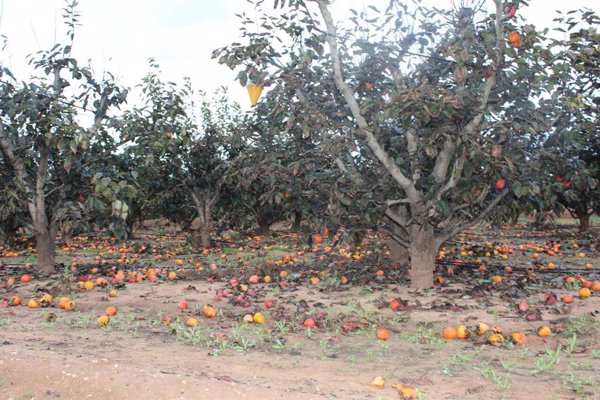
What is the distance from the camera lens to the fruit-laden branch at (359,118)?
5.99 metres

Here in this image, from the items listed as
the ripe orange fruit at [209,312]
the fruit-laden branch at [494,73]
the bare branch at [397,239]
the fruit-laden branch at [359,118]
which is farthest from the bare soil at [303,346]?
the fruit-laden branch at [494,73]

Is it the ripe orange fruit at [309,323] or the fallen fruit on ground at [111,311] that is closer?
the ripe orange fruit at [309,323]

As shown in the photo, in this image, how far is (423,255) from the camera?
6430 mm

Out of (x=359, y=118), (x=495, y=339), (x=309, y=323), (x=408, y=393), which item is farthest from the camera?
(x=359, y=118)

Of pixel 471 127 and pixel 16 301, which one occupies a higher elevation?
pixel 471 127

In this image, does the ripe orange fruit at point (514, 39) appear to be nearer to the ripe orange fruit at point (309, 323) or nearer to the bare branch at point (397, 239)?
the bare branch at point (397, 239)

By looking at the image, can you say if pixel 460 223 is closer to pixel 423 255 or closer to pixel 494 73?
pixel 423 255

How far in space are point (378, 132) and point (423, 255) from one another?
146 centimetres

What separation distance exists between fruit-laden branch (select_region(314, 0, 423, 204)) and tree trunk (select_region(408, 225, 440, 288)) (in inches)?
20.0

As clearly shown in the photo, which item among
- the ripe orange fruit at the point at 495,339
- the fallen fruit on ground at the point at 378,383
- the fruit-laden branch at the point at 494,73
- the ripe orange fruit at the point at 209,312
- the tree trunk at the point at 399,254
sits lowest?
the ripe orange fruit at the point at 495,339

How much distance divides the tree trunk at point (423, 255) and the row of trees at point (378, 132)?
1 centimetres

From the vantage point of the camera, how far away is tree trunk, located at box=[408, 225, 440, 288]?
6.44 metres

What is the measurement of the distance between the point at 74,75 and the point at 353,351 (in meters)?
5.48

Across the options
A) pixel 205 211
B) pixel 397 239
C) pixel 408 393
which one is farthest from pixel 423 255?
pixel 205 211
